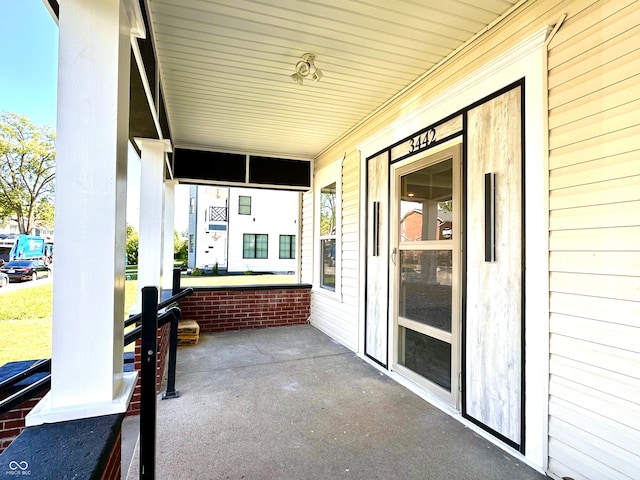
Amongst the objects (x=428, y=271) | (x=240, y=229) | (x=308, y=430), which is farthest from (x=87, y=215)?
(x=240, y=229)

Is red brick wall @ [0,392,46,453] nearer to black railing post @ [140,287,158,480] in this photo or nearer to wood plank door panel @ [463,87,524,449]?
black railing post @ [140,287,158,480]

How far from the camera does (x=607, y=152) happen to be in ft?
5.77

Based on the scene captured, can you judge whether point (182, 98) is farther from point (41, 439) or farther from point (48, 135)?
point (41, 439)

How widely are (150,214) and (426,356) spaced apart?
3059 millimetres

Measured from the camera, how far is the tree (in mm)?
4676

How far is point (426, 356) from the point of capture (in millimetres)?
3160

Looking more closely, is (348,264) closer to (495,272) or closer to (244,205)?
(495,272)

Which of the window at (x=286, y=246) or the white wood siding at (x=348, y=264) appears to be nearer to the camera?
the white wood siding at (x=348, y=264)

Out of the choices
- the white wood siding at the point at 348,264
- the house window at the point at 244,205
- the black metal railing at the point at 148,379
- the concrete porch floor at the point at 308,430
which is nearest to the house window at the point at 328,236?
the white wood siding at the point at 348,264

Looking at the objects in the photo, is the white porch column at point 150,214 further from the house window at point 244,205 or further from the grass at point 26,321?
the house window at point 244,205

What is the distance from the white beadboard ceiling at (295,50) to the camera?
232cm

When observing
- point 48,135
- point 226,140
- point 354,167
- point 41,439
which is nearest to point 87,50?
point 41,439

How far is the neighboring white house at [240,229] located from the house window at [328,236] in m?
9.13

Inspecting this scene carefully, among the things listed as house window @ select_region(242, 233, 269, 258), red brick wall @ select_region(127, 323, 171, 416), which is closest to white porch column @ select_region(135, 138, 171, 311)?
red brick wall @ select_region(127, 323, 171, 416)
